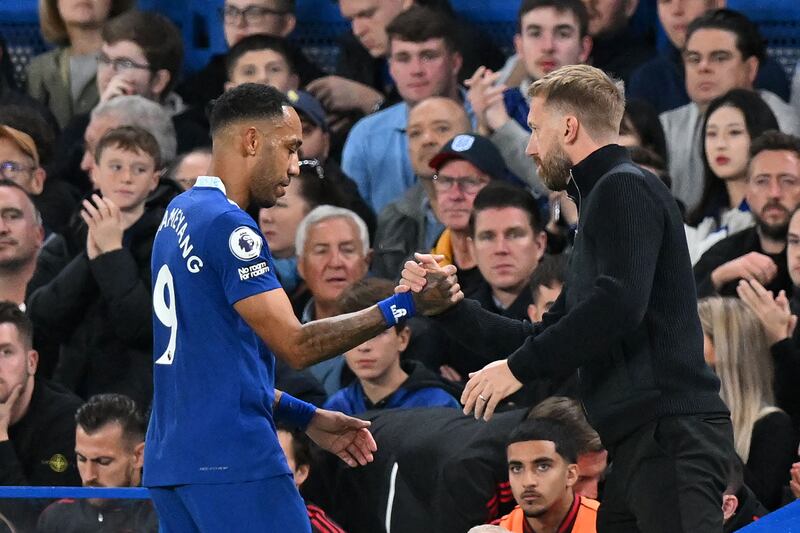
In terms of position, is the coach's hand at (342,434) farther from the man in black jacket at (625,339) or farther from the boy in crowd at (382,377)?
the boy in crowd at (382,377)

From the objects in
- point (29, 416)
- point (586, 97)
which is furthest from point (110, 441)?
point (586, 97)

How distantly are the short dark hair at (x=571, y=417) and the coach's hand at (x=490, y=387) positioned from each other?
5.09ft

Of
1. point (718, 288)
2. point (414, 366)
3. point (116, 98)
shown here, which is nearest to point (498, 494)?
point (414, 366)

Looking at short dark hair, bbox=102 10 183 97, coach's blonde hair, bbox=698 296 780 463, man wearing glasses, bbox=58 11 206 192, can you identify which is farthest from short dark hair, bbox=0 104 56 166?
coach's blonde hair, bbox=698 296 780 463

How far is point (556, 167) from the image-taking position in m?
4.76

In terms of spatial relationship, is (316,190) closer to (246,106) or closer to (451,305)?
(451,305)

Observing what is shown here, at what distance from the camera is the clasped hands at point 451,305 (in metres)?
4.64

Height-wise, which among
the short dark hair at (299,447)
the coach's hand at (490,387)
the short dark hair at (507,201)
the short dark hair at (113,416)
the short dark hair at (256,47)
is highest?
the short dark hair at (256,47)

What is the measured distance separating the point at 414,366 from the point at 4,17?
16.1 ft

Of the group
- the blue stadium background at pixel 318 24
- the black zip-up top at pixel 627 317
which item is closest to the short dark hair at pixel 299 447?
the black zip-up top at pixel 627 317

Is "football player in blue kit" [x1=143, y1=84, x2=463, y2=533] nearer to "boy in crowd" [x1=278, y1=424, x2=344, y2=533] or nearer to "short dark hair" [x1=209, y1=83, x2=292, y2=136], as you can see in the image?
"short dark hair" [x1=209, y1=83, x2=292, y2=136]

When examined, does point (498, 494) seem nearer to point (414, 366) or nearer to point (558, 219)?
point (414, 366)

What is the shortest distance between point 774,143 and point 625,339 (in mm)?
3264

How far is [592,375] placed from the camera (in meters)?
4.70
